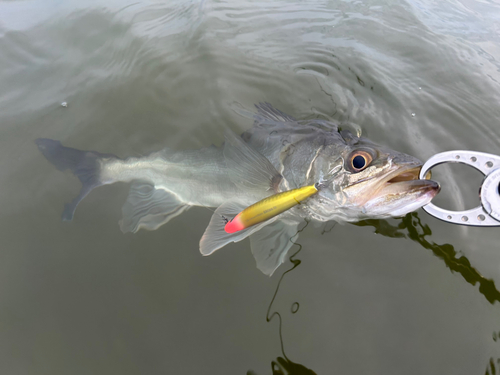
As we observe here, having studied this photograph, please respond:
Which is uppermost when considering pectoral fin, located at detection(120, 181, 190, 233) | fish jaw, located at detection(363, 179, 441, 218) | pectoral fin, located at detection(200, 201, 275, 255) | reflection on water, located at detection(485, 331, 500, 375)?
fish jaw, located at detection(363, 179, 441, 218)

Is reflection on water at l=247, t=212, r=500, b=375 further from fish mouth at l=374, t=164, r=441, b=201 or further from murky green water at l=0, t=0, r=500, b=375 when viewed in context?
fish mouth at l=374, t=164, r=441, b=201

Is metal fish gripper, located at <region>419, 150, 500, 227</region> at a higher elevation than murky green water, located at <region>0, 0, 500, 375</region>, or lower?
higher

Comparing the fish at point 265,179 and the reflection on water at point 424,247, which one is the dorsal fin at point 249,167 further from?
the reflection on water at point 424,247

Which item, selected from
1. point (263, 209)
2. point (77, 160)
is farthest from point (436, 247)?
point (77, 160)

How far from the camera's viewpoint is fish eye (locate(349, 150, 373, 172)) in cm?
201

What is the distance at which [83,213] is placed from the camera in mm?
2869

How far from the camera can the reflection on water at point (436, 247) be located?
2.29 m

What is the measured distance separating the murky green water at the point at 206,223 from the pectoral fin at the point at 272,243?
105 mm

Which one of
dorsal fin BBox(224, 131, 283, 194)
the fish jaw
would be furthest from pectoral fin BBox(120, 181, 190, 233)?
the fish jaw

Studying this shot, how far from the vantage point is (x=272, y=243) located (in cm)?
255

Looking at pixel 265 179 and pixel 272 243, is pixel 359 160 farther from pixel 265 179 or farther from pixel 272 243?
pixel 272 243

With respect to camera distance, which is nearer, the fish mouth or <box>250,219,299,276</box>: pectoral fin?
the fish mouth

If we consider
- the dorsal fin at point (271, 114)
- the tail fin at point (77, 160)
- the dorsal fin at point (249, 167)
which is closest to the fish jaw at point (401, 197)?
the dorsal fin at point (249, 167)

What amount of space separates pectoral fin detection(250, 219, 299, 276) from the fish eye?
0.84 meters
